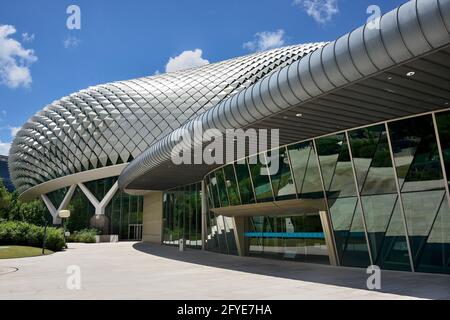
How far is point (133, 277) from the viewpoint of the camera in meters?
15.4

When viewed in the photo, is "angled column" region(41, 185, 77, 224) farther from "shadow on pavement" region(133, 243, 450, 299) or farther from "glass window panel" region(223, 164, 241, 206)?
"shadow on pavement" region(133, 243, 450, 299)

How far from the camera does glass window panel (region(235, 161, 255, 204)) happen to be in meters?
23.2

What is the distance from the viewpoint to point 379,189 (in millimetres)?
15867

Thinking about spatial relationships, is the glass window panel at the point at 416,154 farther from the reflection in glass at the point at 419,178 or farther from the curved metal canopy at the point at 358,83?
the curved metal canopy at the point at 358,83

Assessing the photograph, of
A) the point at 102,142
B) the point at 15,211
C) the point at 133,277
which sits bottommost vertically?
the point at 133,277

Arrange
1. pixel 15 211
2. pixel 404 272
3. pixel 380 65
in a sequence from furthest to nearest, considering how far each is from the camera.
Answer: pixel 15 211 < pixel 404 272 < pixel 380 65

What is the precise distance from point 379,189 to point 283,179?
5.43 metres

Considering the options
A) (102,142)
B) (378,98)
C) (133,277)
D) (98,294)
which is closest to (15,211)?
(102,142)

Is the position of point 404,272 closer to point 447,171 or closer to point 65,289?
point 447,171

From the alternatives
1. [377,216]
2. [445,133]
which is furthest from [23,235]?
[445,133]

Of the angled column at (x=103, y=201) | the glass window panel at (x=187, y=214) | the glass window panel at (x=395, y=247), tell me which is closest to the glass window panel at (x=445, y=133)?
the glass window panel at (x=395, y=247)

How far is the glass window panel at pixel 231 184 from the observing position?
2497cm

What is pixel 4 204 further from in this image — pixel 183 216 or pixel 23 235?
pixel 183 216
